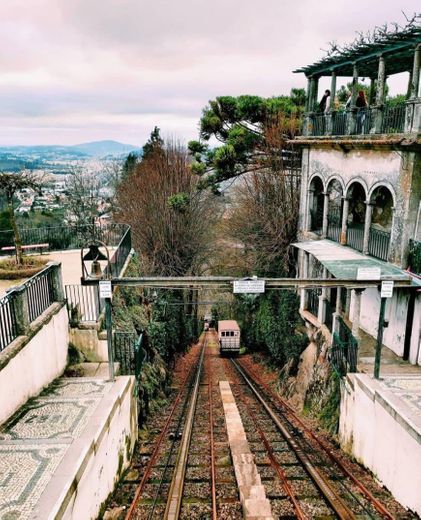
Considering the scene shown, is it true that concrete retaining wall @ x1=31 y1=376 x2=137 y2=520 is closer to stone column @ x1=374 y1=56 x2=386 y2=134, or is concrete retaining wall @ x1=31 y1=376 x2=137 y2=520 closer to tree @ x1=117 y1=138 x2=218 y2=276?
stone column @ x1=374 y1=56 x2=386 y2=134

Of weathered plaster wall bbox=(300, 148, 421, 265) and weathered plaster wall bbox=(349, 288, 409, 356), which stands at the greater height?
weathered plaster wall bbox=(300, 148, 421, 265)

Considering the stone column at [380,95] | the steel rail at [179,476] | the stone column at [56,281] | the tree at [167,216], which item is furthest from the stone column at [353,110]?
the tree at [167,216]

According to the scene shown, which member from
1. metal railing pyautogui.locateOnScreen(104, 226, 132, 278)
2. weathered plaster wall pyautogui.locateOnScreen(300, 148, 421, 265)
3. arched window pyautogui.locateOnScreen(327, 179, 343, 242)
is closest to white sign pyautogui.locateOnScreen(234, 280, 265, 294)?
metal railing pyautogui.locateOnScreen(104, 226, 132, 278)

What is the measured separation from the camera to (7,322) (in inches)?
329

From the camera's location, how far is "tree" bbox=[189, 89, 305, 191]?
2114 centimetres

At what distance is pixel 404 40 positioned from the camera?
37.9 ft

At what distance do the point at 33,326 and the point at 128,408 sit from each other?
2832 millimetres

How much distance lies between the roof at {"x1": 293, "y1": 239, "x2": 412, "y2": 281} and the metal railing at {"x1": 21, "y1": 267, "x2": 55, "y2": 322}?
7.22 meters

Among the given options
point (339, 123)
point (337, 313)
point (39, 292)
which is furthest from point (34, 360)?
point (339, 123)

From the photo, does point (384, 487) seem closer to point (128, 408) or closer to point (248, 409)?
point (128, 408)

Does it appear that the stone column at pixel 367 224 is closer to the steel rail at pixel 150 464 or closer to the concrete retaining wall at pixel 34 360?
the steel rail at pixel 150 464

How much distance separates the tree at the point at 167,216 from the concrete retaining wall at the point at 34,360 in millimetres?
14596

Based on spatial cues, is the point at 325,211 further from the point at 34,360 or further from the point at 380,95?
the point at 34,360

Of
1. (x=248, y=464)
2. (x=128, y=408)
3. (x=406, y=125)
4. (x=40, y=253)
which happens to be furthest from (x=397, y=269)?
(x=40, y=253)
